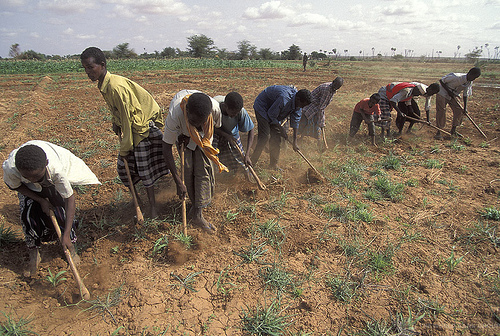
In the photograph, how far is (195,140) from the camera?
103 inches

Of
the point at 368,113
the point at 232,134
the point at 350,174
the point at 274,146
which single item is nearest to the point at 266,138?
the point at 274,146

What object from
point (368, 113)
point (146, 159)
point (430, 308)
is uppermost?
point (368, 113)

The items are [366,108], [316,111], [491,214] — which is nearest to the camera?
[491,214]

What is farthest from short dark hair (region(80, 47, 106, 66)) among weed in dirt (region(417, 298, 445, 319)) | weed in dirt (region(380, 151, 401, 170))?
weed in dirt (region(380, 151, 401, 170))

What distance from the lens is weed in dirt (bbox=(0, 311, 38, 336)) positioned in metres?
1.98

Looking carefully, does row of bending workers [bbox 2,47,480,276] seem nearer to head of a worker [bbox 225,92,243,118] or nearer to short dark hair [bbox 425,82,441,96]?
head of a worker [bbox 225,92,243,118]

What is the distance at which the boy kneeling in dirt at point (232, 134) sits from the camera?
292cm

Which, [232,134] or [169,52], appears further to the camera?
[169,52]

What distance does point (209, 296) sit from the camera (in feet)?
7.66

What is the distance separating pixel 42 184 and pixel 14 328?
3.41 ft

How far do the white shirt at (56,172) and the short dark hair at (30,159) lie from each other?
17 centimetres

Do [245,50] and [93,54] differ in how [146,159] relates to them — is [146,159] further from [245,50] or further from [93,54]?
[245,50]

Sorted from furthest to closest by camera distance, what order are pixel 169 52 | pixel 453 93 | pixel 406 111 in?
pixel 169 52, pixel 406 111, pixel 453 93

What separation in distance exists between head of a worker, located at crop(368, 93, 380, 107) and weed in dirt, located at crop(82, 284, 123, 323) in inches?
190
